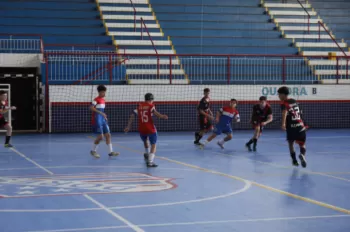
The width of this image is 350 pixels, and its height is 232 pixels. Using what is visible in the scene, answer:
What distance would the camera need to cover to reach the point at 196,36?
3253cm

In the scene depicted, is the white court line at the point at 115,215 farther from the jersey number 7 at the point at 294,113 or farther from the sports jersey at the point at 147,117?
the jersey number 7 at the point at 294,113

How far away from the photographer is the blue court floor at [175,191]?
8.16 m

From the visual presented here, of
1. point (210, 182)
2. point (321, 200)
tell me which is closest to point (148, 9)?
point (210, 182)

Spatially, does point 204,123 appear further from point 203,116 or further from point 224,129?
point 224,129

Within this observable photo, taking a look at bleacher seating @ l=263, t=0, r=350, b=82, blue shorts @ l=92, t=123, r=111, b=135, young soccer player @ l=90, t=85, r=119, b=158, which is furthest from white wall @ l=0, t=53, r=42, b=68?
bleacher seating @ l=263, t=0, r=350, b=82

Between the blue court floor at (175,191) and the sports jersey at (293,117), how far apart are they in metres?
0.90

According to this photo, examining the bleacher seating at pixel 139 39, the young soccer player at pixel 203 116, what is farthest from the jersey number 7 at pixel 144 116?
the bleacher seating at pixel 139 39

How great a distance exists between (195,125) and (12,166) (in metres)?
14.6

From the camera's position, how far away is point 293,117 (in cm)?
1438

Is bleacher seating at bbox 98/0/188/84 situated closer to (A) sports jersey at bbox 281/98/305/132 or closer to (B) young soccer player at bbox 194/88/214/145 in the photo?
(B) young soccer player at bbox 194/88/214/145

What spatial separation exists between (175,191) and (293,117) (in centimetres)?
455

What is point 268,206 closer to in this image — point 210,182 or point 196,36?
point 210,182

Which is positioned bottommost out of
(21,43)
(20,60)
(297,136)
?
(297,136)

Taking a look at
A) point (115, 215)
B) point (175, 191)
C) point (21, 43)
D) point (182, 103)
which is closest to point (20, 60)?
point (21, 43)
